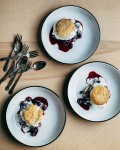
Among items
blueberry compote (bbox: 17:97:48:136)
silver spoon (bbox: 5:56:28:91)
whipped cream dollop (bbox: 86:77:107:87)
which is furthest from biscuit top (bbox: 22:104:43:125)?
whipped cream dollop (bbox: 86:77:107:87)

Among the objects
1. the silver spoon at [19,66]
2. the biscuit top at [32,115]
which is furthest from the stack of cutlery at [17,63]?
the biscuit top at [32,115]

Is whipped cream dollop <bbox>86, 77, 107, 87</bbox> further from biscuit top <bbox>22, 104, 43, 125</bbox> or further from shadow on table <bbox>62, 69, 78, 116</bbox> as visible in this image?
biscuit top <bbox>22, 104, 43, 125</bbox>

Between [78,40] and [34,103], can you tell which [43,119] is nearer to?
[34,103]

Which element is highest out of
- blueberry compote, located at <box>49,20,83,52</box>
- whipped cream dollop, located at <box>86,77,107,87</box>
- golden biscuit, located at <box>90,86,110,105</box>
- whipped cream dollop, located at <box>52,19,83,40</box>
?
whipped cream dollop, located at <box>52,19,83,40</box>

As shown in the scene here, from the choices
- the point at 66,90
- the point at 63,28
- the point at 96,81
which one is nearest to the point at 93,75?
the point at 96,81

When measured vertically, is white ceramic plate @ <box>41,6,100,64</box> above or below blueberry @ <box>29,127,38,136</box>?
above

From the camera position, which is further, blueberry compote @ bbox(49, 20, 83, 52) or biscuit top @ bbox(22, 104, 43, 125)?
blueberry compote @ bbox(49, 20, 83, 52)
